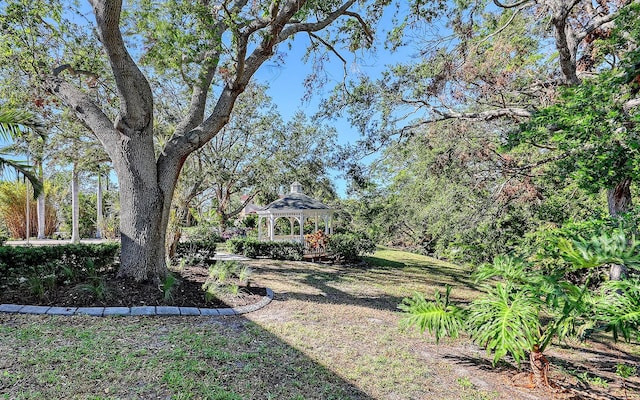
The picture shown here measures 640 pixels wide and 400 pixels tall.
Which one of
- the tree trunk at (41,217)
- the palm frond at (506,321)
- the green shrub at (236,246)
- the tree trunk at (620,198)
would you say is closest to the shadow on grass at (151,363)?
the palm frond at (506,321)

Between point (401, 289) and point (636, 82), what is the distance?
605 cm

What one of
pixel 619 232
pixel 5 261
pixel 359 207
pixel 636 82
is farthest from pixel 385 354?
pixel 359 207

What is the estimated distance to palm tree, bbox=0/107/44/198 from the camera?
622 centimetres

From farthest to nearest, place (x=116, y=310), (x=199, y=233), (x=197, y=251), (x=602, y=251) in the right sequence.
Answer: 1. (x=199, y=233)
2. (x=197, y=251)
3. (x=116, y=310)
4. (x=602, y=251)

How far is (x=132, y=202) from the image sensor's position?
5.81 meters

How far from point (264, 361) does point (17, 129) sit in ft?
22.3

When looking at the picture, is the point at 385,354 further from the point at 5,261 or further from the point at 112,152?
the point at 5,261

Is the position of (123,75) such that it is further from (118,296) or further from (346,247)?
(346,247)

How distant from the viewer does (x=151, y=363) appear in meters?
3.24

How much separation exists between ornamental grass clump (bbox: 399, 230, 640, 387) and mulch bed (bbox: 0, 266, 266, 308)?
3611 millimetres

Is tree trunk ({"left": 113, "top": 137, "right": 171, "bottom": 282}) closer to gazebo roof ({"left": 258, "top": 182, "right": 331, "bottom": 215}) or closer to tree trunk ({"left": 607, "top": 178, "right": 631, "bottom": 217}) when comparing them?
tree trunk ({"left": 607, "top": 178, "right": 631, "bottom": 217})

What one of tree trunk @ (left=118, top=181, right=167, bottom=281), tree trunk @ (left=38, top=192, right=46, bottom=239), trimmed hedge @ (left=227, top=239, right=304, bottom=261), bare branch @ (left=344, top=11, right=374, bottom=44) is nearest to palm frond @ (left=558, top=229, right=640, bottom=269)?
tree trunk @ (left=118, top=181, right=167, bottom=281)

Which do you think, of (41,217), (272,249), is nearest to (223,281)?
(272,249)

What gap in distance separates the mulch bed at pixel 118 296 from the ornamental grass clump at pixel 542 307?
361 cm
